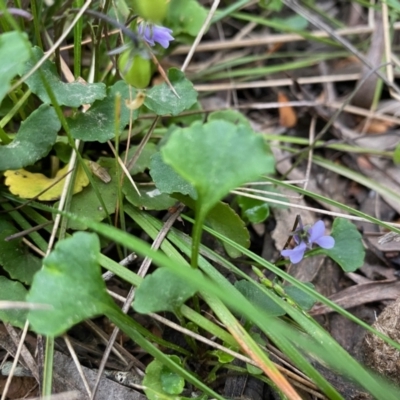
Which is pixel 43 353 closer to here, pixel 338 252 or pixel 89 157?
pixel 89 157

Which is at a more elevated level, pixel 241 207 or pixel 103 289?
pixel 103 289

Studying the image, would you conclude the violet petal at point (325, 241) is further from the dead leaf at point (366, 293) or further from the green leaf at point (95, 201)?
the green leaf at point (95, 201)

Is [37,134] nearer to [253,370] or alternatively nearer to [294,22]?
[253,370]

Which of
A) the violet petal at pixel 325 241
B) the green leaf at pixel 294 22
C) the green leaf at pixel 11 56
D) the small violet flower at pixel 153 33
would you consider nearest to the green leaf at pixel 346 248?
the violet petal at pixel 325 241

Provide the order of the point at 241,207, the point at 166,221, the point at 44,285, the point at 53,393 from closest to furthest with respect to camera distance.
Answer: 1. the point at 44,285
2. the point at 53,393
3. the point at 166,221
4. the point at 241,207

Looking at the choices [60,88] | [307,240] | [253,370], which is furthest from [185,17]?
[253,370]

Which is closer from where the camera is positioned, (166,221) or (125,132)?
(166,221)

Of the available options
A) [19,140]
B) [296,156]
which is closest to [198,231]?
[19,140]
